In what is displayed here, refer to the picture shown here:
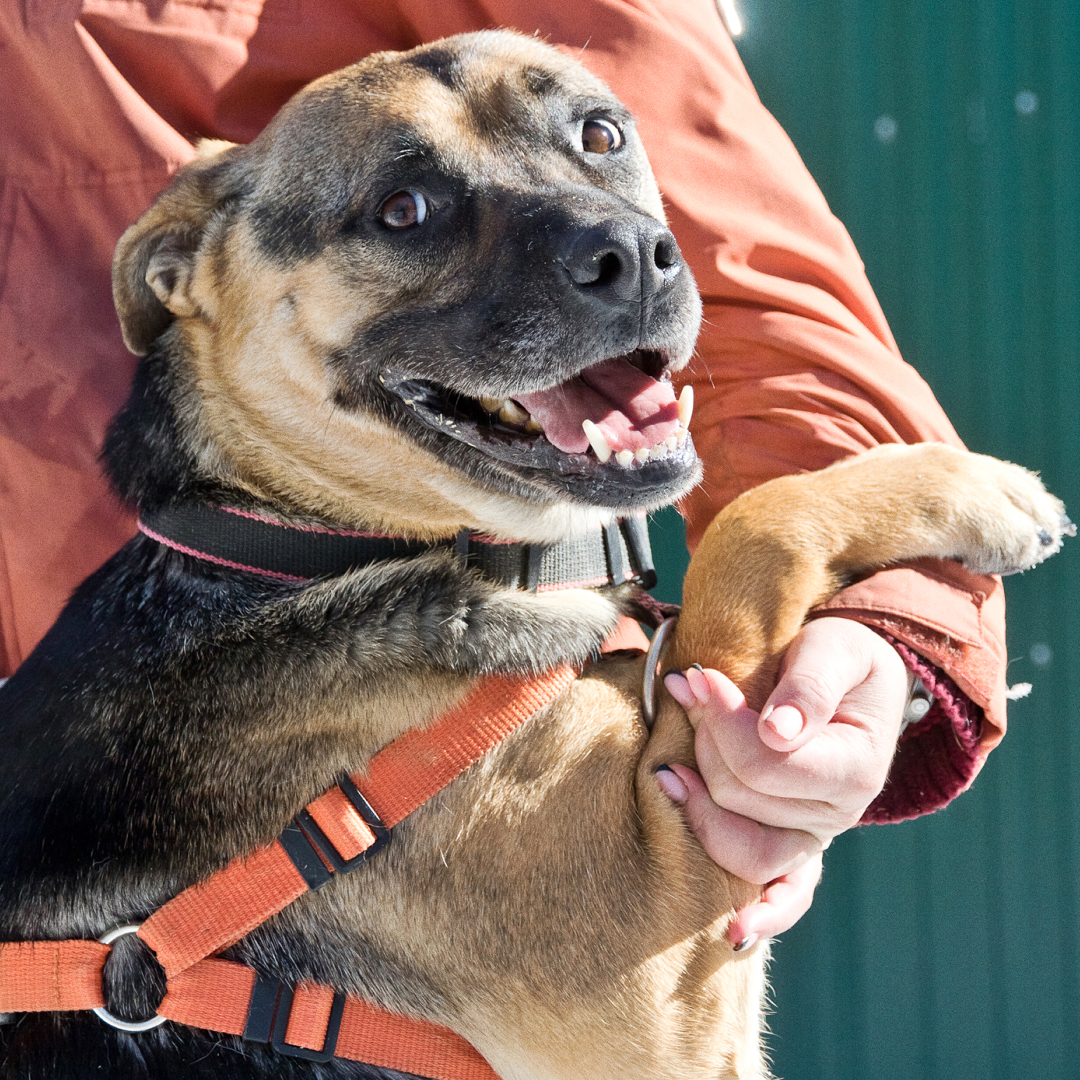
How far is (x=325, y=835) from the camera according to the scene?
174 centimetres

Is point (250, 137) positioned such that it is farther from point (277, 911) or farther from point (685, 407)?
point (277, 911)

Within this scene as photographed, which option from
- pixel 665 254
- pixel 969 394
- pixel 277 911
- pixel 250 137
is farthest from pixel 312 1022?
pixel 969 394

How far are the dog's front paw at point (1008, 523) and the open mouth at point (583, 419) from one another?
57 centimetres

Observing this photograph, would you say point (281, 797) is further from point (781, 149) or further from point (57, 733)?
point (781, 149)

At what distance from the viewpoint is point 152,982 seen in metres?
1.77

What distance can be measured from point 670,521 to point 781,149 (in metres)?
1.98

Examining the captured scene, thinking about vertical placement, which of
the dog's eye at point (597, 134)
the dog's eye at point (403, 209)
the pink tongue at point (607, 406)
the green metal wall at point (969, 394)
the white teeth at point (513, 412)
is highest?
the dog's eye at point (597, 134)

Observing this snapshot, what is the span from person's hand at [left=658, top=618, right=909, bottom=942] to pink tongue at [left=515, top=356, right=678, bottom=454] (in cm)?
47

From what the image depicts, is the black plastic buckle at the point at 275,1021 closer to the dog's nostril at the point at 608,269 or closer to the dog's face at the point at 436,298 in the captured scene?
the dog's face at the point at 436,298

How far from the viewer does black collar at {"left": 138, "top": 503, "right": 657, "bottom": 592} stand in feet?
6.49

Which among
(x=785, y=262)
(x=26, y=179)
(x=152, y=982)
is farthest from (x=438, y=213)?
(x=152, y=982)

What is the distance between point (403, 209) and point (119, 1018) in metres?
1.59

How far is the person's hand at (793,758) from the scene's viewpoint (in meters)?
1.66

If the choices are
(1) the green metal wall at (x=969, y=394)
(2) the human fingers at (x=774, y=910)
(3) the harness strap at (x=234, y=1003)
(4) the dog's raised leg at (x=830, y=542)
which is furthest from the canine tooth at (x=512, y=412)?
(1) the green metal wall at (x=969, y=394)
